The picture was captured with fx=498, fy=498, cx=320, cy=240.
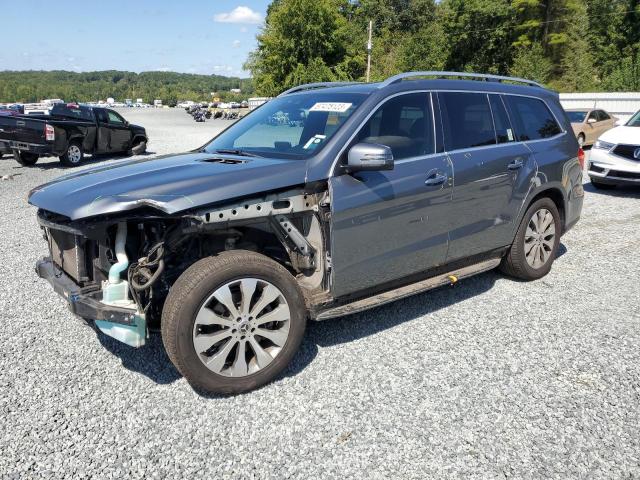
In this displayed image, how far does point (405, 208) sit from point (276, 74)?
150ft

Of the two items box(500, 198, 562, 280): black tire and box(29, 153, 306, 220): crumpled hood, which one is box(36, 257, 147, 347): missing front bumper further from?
box(500, 198, 562, 280): black tire

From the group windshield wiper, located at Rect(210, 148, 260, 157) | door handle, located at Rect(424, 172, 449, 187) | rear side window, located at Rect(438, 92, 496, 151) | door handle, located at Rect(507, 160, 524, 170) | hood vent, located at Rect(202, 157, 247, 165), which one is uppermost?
rear side window, located at Rect(438, 92, 496, 151)

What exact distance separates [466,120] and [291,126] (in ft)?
4.87

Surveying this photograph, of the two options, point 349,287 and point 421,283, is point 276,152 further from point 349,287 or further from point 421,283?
point 421,283

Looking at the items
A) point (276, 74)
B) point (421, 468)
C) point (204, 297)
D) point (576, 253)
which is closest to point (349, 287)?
point (204, 297)

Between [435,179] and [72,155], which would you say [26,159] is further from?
[435,179]

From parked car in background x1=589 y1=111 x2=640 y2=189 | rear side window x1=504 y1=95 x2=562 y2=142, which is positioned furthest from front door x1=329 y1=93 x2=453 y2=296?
parked car in background x1=589 y1=111 x2=640 y2=189

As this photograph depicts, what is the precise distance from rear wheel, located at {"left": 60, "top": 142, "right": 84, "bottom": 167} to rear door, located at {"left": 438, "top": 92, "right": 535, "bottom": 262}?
12.7 m

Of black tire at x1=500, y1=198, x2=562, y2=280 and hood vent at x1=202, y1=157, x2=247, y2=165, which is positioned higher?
hood vent at x1=202, y1=157, x2=247, y2=165

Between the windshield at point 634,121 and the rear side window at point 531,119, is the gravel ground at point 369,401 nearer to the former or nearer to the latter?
the rear side window at point 531,119

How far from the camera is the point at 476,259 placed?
14.7ft

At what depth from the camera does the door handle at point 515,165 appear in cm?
445

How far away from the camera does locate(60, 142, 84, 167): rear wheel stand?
45.8 ft

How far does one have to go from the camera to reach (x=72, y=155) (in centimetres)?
1409
